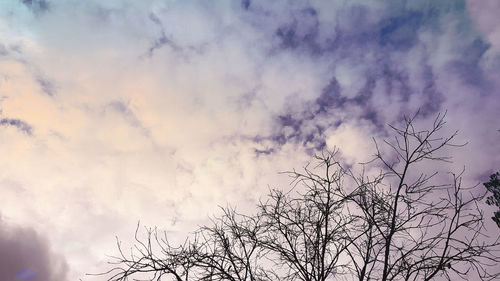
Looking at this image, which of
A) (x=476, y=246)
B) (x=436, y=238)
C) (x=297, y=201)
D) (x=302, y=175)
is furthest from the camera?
(x=297, y=201)

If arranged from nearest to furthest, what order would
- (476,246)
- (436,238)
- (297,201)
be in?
(476,246), (436,238), (297,201)

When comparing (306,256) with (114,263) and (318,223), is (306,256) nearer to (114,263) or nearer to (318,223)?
(318,223)

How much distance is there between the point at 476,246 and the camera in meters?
3.98

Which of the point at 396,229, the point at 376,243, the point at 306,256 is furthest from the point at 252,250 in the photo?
the point at 396,229

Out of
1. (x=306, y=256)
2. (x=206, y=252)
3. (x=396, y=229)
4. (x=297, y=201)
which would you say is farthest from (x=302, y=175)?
(x=206, y=252)

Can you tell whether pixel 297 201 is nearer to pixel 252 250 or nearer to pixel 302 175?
pixel 302 175

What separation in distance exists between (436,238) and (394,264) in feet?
2.66

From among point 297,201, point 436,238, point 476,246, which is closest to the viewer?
point 476,246

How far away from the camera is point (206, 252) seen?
4.53m

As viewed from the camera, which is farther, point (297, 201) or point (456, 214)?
point (297, 201)

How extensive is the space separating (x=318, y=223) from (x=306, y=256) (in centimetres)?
56

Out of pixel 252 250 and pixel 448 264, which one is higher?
pixel 252 250

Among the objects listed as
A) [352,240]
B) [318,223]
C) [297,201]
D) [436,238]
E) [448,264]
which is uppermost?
[297,201]

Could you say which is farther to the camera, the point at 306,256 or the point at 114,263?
the point at 306,256
